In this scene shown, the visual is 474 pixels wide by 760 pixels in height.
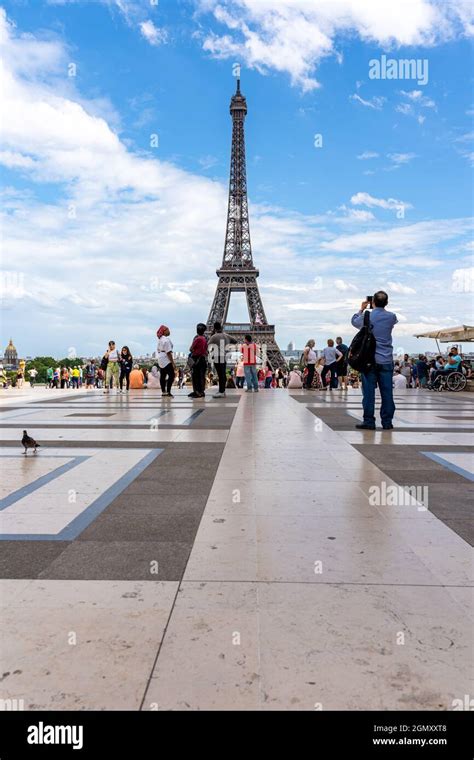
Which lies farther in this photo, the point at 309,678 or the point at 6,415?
the point at 6,415

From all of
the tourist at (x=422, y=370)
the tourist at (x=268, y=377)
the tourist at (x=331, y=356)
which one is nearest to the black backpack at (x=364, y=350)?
the tourist at (x=331, y=356)

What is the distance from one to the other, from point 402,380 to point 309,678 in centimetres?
1983

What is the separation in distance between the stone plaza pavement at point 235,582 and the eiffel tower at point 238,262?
69891 millimetres

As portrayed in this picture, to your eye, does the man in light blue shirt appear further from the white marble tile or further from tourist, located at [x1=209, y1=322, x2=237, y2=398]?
the white marble tile

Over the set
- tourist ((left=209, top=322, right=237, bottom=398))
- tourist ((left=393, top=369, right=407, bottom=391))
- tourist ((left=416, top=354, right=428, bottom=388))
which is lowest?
tourist ((left=393, top=369, right=407, bottom=391))

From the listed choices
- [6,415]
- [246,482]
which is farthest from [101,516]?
[6,415]

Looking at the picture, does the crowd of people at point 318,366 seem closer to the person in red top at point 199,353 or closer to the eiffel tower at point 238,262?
the person in red top at point 199,353

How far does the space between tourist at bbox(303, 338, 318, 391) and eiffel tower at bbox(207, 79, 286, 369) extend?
54201mm

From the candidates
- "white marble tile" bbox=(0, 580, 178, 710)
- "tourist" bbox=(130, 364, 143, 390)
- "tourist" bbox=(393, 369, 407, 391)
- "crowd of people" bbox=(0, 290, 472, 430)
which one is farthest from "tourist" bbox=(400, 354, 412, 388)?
"white marble tile" bbox=(0, 580, 178, 710)

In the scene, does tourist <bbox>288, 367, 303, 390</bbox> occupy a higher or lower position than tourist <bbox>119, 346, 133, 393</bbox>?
lower

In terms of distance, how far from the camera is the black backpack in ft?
28.4

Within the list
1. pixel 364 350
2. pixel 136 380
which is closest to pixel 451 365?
pixel 136 380

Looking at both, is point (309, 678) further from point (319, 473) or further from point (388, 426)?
point (388, 426)

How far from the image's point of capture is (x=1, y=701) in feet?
6.42
